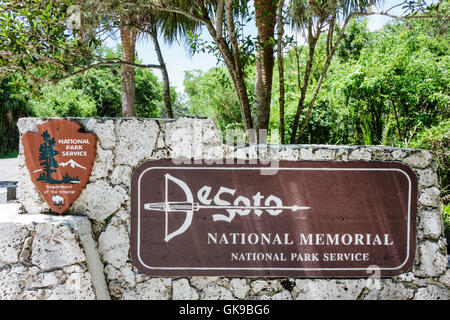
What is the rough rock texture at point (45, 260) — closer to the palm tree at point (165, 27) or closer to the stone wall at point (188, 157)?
the stone wall at point (188, 157)

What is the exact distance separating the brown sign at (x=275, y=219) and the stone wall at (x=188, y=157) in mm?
80

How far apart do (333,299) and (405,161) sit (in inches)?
50.8

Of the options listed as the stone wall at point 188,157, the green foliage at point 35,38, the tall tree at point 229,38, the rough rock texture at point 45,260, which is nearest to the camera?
the rough rock texture at point 45,260

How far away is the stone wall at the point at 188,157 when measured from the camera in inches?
109

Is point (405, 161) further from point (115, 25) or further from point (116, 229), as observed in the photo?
point (115, 25)

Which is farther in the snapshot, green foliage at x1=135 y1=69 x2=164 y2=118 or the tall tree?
green foliage at x1=135 y1=69 x2=164 y2=118

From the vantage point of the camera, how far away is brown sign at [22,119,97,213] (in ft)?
9.11

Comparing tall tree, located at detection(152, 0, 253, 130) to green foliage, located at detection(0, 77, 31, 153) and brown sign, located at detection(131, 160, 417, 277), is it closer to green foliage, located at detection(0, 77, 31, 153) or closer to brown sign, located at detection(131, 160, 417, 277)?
brown sign, located at detection(131, 160, 417, 277)

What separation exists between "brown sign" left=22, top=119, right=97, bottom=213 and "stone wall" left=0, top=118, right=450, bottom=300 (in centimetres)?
7

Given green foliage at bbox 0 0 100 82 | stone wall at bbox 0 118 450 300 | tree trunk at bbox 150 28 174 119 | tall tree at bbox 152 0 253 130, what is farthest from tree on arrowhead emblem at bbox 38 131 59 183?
tree trunk at bbox 150 28 174 119

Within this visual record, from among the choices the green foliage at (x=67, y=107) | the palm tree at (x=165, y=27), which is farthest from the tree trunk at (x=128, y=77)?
the green foliage at (x=67, y=107)

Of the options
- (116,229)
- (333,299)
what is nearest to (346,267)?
(333,299)

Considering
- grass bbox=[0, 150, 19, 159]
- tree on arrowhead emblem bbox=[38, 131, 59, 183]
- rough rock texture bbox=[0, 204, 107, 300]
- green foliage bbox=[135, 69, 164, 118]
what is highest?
green foliage bbox=[135, 69, 164, 118]
